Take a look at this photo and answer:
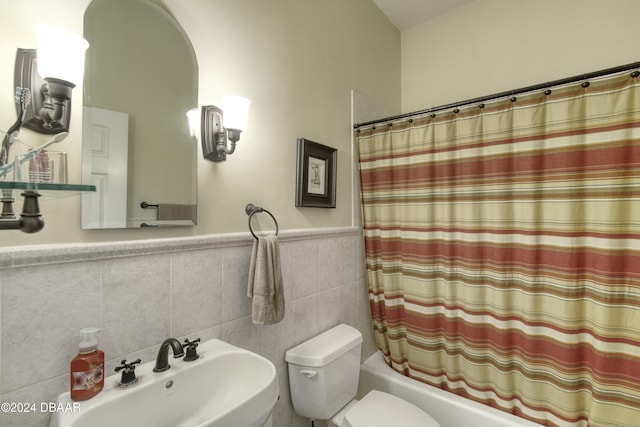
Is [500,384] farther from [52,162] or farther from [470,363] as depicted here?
[52,162]

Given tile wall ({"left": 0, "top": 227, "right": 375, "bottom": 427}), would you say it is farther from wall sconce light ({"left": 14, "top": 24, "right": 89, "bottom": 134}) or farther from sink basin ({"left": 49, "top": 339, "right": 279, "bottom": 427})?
wall sconce light ({"left": 14, "top": 24, "right": 89, "bottom": 134})

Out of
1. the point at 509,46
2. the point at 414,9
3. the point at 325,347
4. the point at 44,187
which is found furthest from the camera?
the point at 414,9

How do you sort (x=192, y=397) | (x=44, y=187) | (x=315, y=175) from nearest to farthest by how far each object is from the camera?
(x=44, y=187) < (x=192, y=397) < (x=315, y=175)

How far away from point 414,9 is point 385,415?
2652mm

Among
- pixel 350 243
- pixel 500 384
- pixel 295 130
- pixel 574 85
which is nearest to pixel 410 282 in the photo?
pixel 350 243

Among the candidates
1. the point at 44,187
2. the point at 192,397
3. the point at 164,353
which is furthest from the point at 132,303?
the point at 44,187

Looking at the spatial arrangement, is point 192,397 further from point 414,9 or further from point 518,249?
point 414,9

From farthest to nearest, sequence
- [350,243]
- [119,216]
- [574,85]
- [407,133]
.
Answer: [350,243] → [407,133] → [574,85] → [119,216]

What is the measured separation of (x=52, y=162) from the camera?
73cm

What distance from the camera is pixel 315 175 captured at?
1.60m

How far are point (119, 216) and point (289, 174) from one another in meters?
0.76

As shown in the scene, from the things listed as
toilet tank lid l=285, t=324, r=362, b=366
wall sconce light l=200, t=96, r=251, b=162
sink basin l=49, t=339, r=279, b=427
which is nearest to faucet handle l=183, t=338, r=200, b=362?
sink basin l=49, t=339, r=279, b=427

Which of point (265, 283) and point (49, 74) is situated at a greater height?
point (49, 74)

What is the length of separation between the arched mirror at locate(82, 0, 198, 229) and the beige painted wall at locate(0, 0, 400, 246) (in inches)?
1.3
